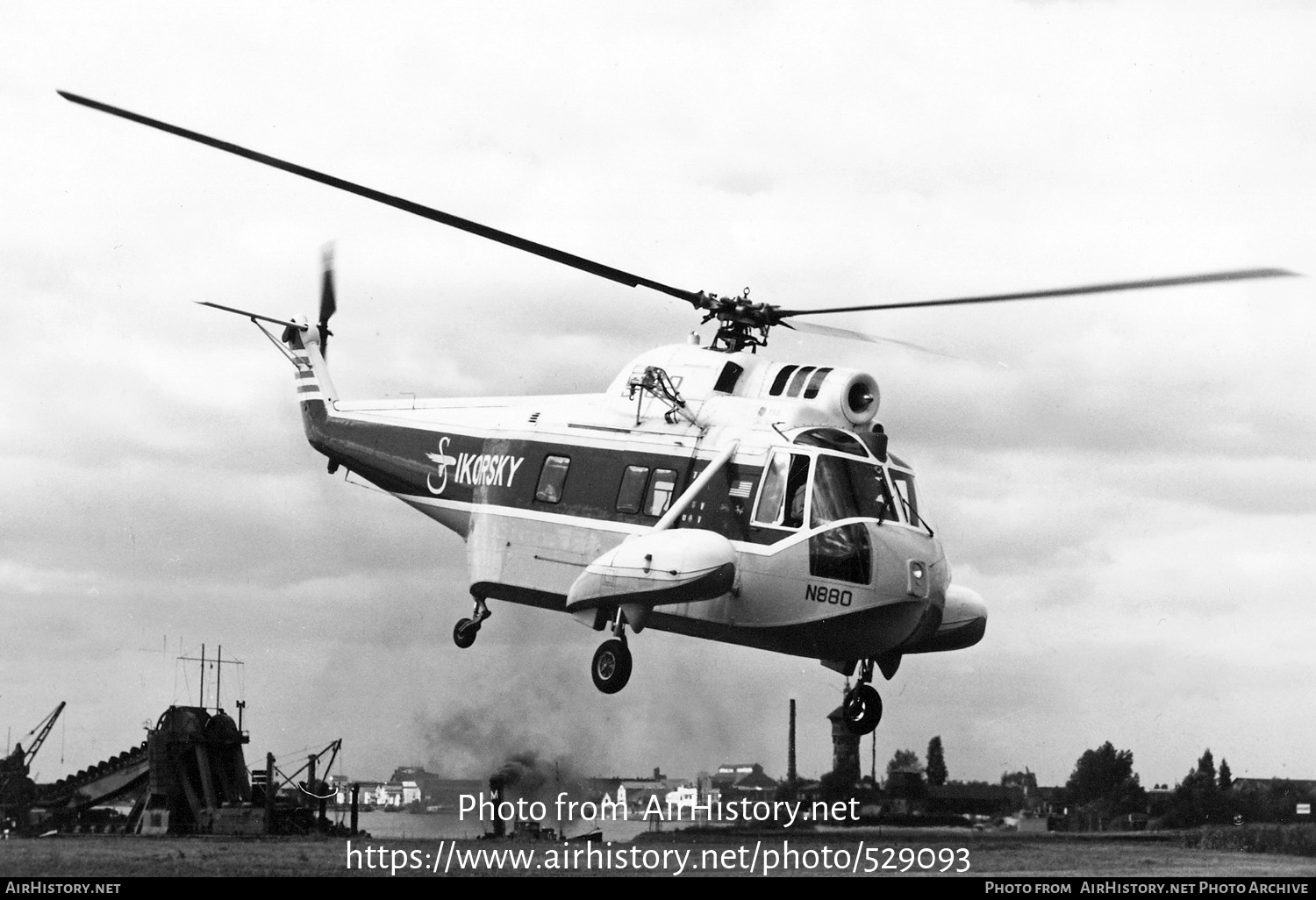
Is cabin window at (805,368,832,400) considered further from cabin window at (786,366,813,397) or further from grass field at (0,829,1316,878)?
grass field at (0,829,1316,878)

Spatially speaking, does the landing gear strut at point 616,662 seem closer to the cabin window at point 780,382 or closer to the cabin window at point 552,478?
the cabin window at point 552,478

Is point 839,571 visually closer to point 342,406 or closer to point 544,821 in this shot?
point 544,821

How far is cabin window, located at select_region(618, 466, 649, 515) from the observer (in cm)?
2888

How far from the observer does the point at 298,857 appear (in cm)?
2631

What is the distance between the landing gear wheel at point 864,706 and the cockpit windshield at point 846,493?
3.25 metres

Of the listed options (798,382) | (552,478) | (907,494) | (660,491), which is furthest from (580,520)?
(907,494)

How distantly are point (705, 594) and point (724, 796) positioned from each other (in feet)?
23.1

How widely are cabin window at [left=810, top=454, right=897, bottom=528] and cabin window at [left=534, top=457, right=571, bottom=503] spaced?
17.6 feet

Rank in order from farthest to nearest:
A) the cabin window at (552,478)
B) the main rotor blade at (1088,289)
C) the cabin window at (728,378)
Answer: the cabin window at (552,478), the cabin window at (728,378), the main rotor blade at (1088,289)

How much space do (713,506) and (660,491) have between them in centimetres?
135

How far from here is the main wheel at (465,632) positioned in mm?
32281

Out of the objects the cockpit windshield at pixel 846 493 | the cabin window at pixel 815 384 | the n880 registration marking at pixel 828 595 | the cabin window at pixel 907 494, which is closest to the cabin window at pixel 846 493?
the cockpit windshield at pixel 846 493

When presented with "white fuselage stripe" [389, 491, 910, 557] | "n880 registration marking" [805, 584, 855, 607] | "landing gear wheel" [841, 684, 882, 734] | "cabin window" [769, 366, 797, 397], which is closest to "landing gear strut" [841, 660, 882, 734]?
"landing gear wheel" [841, 684, 882, 734]

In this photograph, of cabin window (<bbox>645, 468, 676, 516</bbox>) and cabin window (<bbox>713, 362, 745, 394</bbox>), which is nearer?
cabin window (<bbox>645, 468, 676, 516</bbox>)
